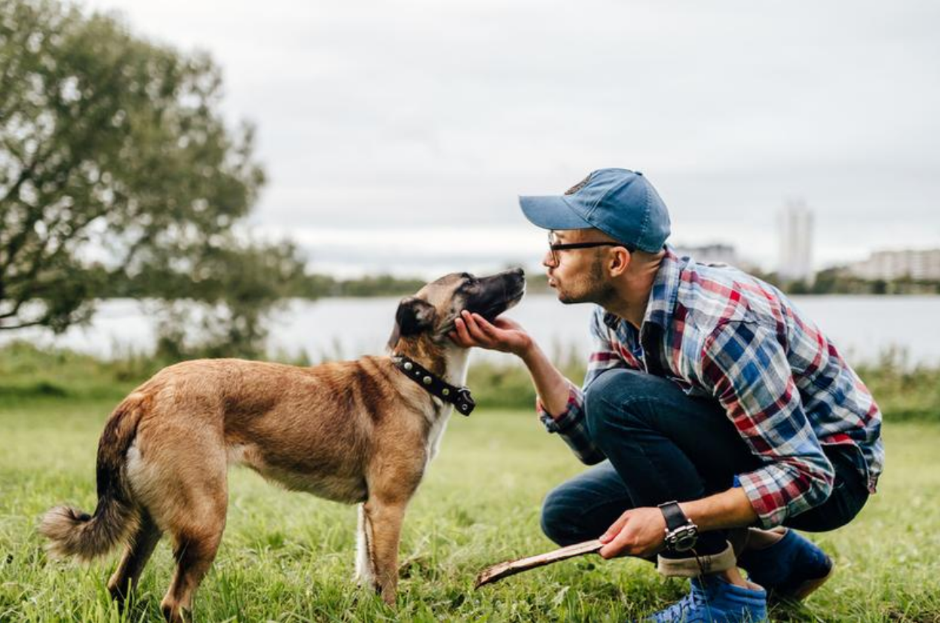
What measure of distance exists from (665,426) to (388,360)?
1.47 meters

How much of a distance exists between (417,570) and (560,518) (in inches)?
29.3

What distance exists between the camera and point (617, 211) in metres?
3.01

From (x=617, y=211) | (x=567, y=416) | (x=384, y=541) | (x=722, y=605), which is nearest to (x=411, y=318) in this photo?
(x=567, y=416)

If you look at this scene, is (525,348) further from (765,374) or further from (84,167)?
(84,167)

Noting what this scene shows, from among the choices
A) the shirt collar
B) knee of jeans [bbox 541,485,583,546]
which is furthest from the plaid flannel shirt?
knee of jeans [bbox 541,485,583,546]

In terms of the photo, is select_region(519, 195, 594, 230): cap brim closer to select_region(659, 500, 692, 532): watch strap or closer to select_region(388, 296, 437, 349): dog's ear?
select_region(388, 296, 437, 349): dog's ear

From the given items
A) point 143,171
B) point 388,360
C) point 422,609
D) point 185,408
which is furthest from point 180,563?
point 143,171

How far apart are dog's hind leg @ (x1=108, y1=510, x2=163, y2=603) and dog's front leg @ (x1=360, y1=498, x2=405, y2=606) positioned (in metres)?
0.87

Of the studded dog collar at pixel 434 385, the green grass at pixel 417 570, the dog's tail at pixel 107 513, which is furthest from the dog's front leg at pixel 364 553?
the dog's tail at pixel 107 513

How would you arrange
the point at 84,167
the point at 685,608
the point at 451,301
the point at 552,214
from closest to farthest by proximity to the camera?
the point at 552,214 → the point at 685,608 → the point at 451,301 → the point at 84,167

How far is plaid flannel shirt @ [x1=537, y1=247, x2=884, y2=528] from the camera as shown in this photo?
Answer: 280 centimetres

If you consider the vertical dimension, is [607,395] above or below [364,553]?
above

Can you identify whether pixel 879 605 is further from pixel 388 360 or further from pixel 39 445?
pixel 39 445

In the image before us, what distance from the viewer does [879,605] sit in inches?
139
